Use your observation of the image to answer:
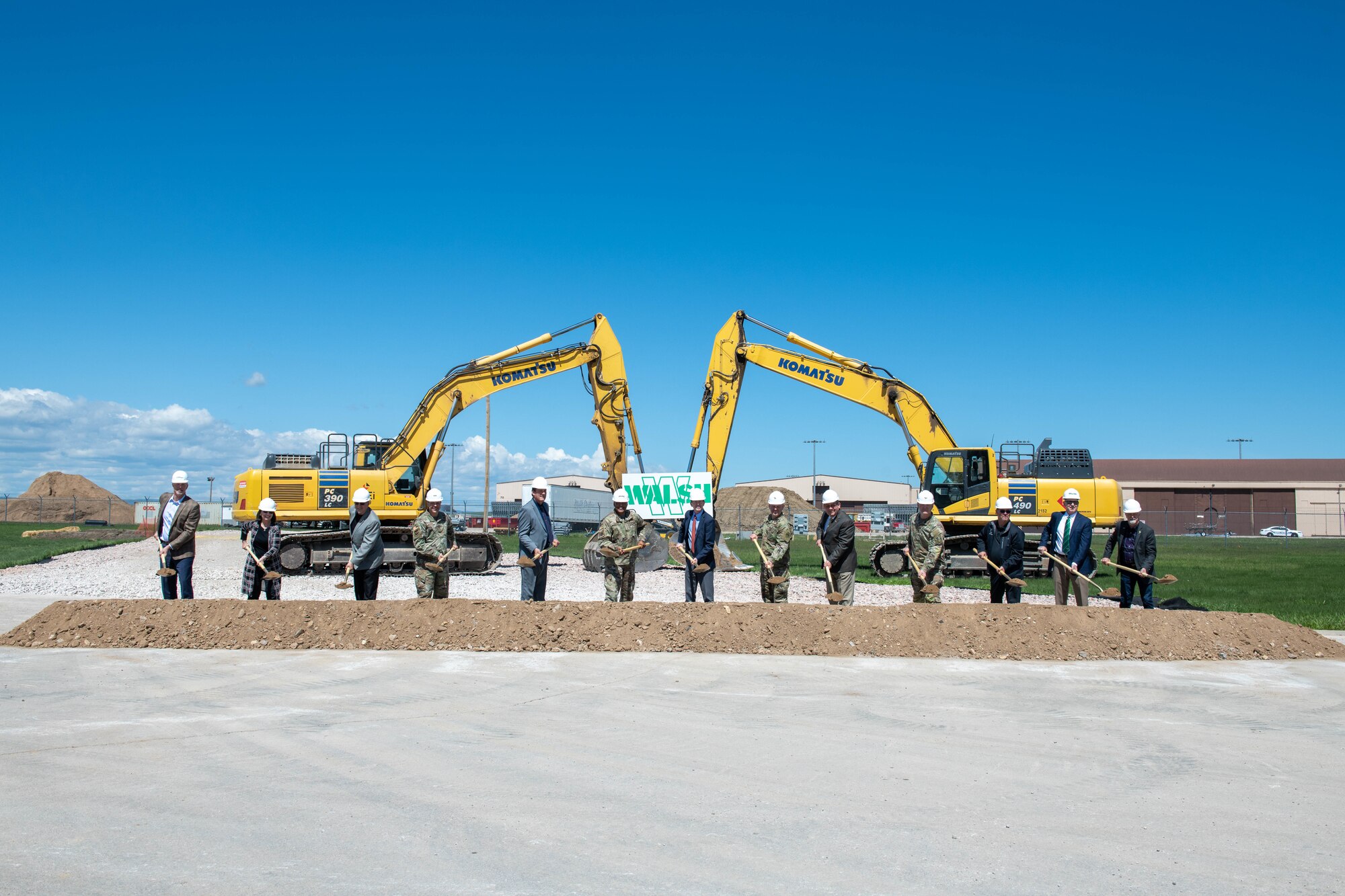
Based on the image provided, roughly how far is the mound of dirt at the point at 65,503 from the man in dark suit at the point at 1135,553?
219 ft

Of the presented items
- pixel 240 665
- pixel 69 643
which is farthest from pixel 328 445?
pixel 240 665

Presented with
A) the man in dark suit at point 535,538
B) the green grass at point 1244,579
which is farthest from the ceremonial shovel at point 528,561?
the green grass at point 1244,579

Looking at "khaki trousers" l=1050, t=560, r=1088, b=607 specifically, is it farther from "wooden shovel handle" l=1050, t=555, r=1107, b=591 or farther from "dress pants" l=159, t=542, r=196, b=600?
"dress pants" l=159, t=542, r=196, b=600

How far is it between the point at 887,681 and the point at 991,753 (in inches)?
98.5

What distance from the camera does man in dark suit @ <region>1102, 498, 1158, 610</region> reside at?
12.1 meters

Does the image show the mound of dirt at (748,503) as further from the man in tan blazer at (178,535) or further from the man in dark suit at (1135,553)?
the man in tan blazer at (178,535)

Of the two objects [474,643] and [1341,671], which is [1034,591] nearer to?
[1341,671]

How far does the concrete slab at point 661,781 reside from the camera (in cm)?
425

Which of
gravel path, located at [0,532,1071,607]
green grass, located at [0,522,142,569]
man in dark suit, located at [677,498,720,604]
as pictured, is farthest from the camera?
green grass, located at [0,522,142,569]

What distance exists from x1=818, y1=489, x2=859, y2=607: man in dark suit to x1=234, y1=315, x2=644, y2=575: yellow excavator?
37.2 feet

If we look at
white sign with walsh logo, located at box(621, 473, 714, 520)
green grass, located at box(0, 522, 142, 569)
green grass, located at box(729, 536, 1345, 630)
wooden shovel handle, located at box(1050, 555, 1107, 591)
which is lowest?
green grass, located at box(729, 536, 1345, 630)

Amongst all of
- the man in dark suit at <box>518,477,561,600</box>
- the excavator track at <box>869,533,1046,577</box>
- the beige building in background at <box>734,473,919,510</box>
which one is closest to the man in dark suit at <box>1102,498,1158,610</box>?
the man in dark suit at <box>518,477,561,600</box>

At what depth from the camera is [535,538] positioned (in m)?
11.7

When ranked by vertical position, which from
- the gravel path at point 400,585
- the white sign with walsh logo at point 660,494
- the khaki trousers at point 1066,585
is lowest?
the gravel path at point 400,585
